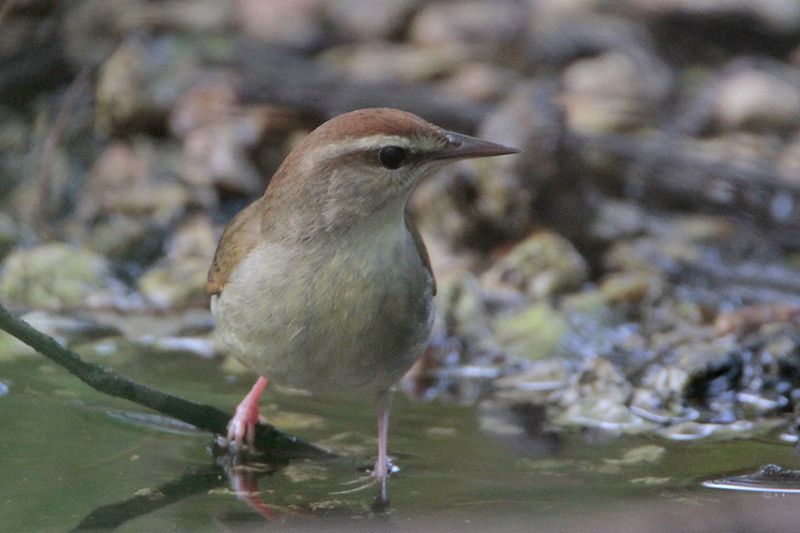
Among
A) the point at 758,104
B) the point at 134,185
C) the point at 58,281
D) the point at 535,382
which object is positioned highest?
the point at 758,104

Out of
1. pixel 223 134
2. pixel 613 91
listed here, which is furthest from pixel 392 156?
pixel 613 91

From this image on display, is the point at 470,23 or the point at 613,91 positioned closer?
the point at 613,91

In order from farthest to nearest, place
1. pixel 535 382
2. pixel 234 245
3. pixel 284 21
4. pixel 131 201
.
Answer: pixel 284 21, pixel 131 201, pixel 535 382, pixel 234 245

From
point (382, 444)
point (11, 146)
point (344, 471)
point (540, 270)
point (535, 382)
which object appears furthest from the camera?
point (11, 146)

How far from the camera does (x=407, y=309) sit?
4473 millimetres

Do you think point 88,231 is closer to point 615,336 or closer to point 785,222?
point 615,336

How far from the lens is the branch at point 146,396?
380 centimetres

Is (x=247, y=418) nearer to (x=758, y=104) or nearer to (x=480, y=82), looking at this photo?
(x=480, y=82)

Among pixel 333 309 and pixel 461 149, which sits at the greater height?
pixel 461 149

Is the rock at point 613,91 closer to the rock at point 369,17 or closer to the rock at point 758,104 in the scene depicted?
the rock at point 758,104

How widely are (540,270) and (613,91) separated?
1.92 meters

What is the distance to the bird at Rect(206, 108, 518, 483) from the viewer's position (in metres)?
4.32

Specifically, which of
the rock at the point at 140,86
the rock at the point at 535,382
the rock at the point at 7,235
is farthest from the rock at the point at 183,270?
the rock at the point at 535,382

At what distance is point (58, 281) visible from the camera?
21.8ft
